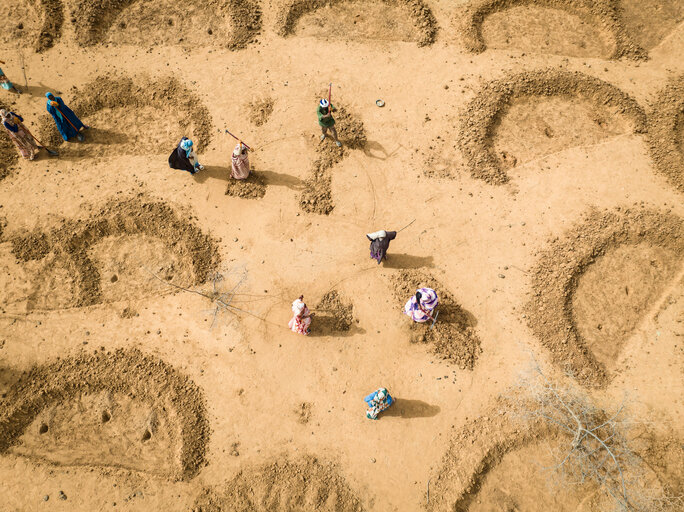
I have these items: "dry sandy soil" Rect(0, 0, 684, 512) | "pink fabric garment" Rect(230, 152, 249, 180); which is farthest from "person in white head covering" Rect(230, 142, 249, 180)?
"dry sandy soil" Rect(0, 0, 684, 512)

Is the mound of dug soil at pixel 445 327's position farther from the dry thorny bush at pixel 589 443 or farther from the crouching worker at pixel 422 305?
the dry thorny bush at pixel 589 443

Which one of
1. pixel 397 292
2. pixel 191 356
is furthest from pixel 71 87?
pixel 397 292

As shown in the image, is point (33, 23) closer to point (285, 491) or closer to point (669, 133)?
point (285, 491)

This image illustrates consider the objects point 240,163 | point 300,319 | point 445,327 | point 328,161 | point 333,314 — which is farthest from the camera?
point 328,161

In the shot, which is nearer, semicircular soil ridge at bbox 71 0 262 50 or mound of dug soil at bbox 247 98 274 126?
mound of dug soil at bbox 247 98 274 126

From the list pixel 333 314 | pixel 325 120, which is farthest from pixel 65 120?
pixel 333 314

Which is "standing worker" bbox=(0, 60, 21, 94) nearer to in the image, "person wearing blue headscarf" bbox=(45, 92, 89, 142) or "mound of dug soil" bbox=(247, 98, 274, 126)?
"person wearing blue headscarf" bbox=(45, 92, 89, 142)
